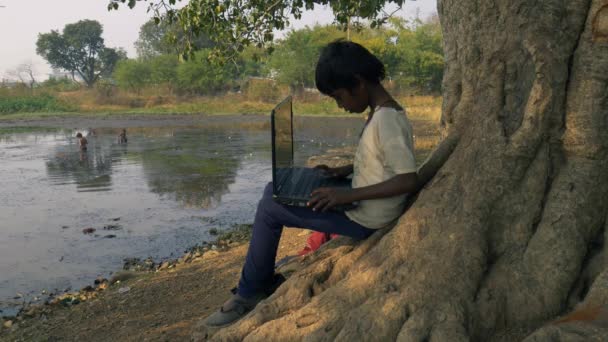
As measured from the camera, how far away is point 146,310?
4.95m

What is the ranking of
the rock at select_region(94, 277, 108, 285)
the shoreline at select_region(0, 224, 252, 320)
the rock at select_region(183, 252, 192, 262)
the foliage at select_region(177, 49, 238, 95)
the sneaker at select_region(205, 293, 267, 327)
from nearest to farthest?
1. the sneaker at select_region(205, 293, 267, 327)
2. the shoreline at select_region(0, 224, 252, 320)
3. the rock at select_region(94, 277, 108, 285)
4. the rock at select_region(183, 252, 192, 262)
5. the foliage at select_region(177, 49, 238, 95)

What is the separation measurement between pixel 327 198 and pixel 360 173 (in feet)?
0.84

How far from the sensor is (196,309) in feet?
15.0

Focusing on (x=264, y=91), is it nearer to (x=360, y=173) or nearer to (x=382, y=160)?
(x=360, y=173)

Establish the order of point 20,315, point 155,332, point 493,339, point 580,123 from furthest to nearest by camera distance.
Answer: point 20,315 → point 155,332 → point 580,123 → point 493,339

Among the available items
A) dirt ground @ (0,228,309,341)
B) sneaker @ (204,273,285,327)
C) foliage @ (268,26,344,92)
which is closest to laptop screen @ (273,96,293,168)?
sneaker @ (204,273,285,327)

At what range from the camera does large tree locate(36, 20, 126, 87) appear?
7481cm

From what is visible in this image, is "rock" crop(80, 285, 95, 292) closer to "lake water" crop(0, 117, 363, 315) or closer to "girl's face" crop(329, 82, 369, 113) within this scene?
"lake water" crop(0, 117, 363, 315)

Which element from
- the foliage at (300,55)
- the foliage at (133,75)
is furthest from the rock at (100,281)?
the foliage at (133,75)

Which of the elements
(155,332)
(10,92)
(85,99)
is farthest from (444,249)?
(10,92)

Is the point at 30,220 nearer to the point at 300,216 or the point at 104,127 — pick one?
the point at 300,216

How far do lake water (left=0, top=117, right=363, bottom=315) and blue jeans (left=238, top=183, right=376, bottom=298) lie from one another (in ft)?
14.3

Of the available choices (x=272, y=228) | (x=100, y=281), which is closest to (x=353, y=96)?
(x=272, y=228)

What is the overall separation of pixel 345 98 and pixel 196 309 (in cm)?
240
